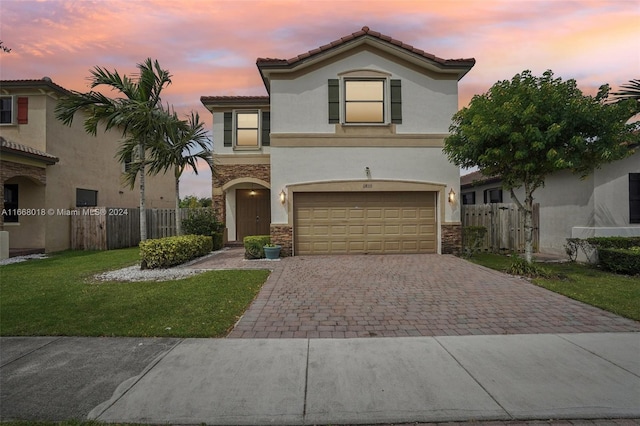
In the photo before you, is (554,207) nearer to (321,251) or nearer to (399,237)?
(399,237)

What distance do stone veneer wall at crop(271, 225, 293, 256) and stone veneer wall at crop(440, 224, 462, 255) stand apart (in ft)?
19.6

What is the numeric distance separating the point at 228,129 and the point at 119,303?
37.0ft

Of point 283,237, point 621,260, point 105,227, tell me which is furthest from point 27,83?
point 621,260

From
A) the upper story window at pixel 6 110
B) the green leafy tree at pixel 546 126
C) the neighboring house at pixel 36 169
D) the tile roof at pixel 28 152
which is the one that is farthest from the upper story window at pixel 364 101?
the upper story window at pixel 6 110

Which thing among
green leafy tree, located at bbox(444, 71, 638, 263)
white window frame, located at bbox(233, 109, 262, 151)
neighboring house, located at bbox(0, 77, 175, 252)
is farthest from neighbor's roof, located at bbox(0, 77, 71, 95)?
green leafy tree, located at bbox(444, 71, 638, 263)

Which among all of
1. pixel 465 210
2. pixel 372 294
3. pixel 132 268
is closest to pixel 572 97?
pixel 465 210

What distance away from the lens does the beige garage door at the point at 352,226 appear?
41.3 feet

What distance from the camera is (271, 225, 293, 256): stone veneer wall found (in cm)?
1230

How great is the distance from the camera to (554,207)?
515 inches

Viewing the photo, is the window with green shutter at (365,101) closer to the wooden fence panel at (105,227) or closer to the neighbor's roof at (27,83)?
the wooden fence panel at (105,227)

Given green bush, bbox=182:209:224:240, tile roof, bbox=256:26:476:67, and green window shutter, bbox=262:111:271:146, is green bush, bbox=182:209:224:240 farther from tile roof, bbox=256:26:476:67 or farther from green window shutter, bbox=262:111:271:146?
tile roof, bbox=256:26:476:67

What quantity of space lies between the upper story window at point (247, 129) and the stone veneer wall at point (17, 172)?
7797 millimetres

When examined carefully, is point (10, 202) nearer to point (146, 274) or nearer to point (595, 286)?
point (146, 274)

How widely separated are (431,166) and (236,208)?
9.71 metres
